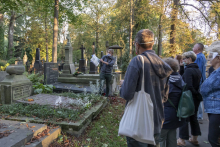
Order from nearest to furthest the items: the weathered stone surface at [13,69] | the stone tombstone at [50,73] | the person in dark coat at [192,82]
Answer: the person in dark coat at [192,82] < the weathered stone surface at [13,69] < the stone tombstone at [50,73]

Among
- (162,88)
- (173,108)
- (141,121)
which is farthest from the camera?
(173,108)

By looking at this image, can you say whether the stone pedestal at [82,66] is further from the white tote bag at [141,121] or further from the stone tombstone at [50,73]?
the white tote bag at [141,121]

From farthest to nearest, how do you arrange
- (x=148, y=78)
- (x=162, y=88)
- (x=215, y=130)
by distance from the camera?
(x=215, y=130) → (x=162, y=88) → (x=148, y=78)

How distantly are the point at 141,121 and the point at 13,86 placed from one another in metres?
4.55

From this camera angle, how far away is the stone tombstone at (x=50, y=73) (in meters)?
7.17

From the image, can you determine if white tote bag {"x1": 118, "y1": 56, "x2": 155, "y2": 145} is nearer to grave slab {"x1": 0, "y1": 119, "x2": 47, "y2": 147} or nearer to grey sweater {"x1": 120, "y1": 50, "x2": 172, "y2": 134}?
grey sweater {"x1": 120, "y1": 50, "x2": 172, "y2": 134}

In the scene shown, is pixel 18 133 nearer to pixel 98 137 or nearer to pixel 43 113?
pixel 43 113

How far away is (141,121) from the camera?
1.49 m

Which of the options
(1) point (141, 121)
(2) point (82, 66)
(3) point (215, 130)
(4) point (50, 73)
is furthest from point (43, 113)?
(2) point (82, 66)

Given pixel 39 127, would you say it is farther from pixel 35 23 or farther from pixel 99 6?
pixel 99 6

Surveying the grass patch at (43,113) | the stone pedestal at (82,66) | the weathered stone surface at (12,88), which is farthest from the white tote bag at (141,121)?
the stone pedestal at (82,66)

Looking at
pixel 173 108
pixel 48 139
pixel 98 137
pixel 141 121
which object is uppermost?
pixel 141 121

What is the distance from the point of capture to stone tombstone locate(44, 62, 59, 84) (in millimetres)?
7172

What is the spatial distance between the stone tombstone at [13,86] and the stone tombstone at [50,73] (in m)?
2.04
